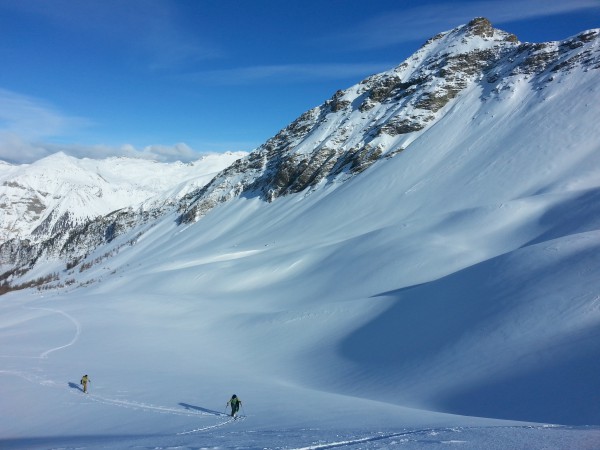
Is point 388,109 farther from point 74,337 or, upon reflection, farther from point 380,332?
point 380,332

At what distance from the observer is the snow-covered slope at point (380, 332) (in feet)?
44.9

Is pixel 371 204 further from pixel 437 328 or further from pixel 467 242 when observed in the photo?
pixel 437 328

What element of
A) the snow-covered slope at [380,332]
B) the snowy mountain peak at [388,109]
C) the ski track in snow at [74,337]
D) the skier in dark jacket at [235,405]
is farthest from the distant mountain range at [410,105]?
the skier in dark jacket at [235,405]

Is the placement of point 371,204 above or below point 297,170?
below

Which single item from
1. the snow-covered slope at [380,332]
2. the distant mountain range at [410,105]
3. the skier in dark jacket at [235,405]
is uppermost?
the distant mountain range at [410,105]

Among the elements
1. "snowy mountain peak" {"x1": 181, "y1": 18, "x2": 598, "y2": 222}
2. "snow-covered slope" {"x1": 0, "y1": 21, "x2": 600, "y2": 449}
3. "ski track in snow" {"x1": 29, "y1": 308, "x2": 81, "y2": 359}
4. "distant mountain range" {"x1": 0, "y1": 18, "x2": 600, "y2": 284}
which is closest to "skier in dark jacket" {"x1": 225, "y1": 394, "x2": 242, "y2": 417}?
"snow-covered slope" {"x1": 0, "y1": 21, "x2": 600, "y2": 449}

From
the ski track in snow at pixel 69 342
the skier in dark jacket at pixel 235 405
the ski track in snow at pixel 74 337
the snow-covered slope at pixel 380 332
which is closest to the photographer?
the snow-covered slope at pixel 380 332

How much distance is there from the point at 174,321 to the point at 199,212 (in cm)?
8944

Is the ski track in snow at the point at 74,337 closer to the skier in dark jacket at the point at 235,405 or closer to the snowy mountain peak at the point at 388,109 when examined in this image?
the skier in dark jacket at the point at 235,405

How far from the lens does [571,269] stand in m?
20.1

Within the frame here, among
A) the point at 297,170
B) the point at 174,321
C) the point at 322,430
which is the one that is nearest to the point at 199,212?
the point at 297,170

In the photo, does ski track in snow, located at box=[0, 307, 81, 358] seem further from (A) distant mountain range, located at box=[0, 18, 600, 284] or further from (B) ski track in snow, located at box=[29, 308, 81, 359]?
(A) distant mountain range, located at box=[0, 18, 600, 284]

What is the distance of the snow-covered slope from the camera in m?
13.7

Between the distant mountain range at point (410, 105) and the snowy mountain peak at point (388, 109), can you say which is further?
the snowy mountain peak at point (388, 109)
